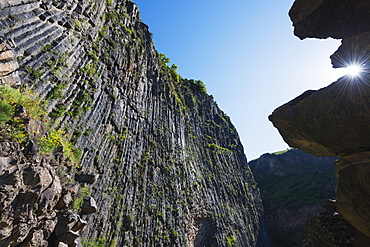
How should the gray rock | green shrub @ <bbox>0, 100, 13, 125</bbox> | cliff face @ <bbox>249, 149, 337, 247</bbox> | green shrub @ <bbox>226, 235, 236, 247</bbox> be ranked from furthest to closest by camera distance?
1. cliff face @ <bbox>249, 149, 337, 247</bbox>
2. green shrub @ <bbox>226, 235, 236, 247</bbox>
3. the gray rock
4. green shrub @ <bbox>0, 100, 13, 125</bbox>

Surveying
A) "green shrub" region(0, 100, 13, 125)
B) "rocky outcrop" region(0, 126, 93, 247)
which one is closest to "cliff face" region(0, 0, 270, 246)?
"green shrub" region(0, 100, 13, 125)

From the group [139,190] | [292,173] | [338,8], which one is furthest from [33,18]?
[292,173]

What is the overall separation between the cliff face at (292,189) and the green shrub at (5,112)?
109 ft

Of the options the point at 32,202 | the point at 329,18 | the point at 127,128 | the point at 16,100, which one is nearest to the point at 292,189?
the point at 127,128

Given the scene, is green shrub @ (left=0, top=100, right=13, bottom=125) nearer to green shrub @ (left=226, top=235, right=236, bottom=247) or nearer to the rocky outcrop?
the rocky outcrop

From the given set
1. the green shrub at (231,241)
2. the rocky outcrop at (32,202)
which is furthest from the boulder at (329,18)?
the green shrub at (231,241)

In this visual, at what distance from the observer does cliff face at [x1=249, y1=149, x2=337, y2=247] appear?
3027cm

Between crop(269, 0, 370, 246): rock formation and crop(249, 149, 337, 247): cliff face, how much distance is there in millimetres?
27507

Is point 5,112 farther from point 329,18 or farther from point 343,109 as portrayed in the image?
point 329,18

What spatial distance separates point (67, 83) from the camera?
12.4 m

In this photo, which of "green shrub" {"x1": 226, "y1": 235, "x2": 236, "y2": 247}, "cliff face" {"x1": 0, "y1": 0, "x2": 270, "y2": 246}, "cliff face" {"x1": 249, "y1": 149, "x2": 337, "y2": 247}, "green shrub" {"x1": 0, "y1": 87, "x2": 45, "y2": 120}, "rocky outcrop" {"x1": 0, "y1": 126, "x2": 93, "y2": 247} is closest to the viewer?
"rocky outcrop" {"x1": 0, "y1": 126, "x2": 93, "y2": 247}

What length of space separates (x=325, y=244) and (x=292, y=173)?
1690 inches

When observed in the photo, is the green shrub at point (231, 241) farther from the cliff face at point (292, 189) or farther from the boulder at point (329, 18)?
the boulder at point (329, 18)

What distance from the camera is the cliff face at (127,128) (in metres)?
11.4
